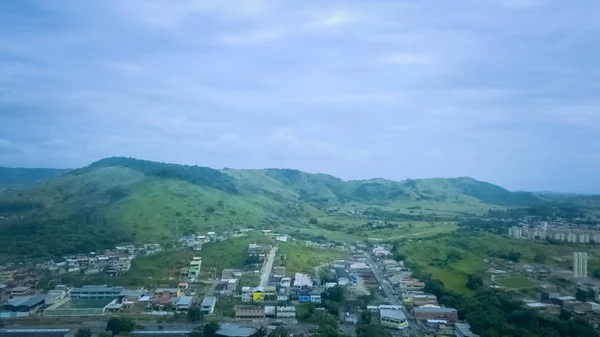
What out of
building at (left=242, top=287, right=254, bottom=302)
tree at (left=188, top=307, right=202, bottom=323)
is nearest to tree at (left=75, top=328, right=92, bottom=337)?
tree at (left=188, top=307, right=202, bottom=323)

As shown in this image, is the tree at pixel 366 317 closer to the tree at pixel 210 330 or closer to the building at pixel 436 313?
the building at pixel 436 313

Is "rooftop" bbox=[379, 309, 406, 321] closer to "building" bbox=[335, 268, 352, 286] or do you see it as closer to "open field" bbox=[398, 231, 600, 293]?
"building" bbox=[335, 268, 352, 286]

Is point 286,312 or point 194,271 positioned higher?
point 194,271

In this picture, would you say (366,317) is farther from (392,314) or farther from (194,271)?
(194,271)

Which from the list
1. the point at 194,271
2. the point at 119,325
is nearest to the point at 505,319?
the point at 119,325

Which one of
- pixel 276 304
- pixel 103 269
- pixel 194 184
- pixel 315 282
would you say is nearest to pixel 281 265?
pixel 315 282

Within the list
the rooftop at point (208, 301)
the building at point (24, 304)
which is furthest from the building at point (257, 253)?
the building at point (24, 304)

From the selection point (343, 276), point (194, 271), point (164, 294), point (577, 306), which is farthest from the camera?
point (343, 276)
